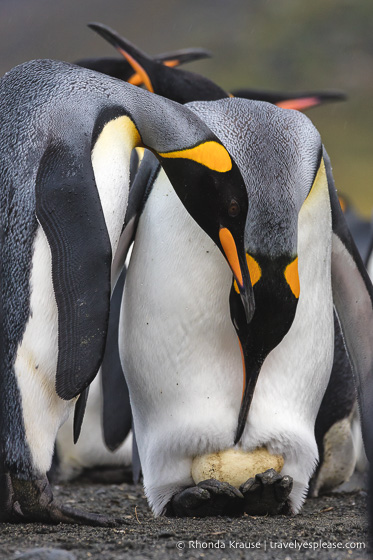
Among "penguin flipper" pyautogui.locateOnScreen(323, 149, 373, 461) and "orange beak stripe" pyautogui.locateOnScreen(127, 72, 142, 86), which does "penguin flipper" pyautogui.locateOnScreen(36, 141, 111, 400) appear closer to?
"penguin flipper" pyautogui.locateOnScreen(323, 149, 373, 461)

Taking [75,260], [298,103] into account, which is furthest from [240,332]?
[298,103]

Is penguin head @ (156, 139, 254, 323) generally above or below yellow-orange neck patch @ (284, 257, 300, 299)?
above

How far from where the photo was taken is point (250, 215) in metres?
2.16

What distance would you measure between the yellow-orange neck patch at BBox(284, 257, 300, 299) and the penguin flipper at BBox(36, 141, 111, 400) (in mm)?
485

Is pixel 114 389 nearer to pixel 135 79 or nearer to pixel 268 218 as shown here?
pixel 268 218

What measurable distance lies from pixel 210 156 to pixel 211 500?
821 mm

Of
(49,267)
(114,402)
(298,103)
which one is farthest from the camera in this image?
(298,103)

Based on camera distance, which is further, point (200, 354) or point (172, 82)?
point (172, 82)

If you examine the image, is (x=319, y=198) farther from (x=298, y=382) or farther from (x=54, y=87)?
(x=54, y=87)

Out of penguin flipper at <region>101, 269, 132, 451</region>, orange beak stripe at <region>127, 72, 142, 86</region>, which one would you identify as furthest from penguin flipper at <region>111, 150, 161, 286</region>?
orange beak stripe at <region>127, 72, 142, 86</region>

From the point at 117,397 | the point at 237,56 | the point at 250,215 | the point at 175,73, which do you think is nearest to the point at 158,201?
the point at 250,215

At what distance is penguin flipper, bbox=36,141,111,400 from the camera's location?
1854 mm

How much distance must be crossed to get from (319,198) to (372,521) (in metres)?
0.98

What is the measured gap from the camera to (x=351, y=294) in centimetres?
251
